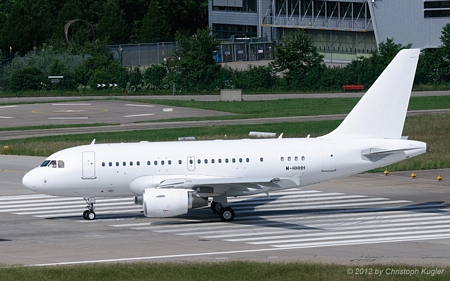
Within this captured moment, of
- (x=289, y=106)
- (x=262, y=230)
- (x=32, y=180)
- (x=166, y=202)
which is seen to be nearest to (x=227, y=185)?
(x=262, y=230)

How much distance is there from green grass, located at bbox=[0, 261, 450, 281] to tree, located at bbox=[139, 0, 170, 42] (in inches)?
4605

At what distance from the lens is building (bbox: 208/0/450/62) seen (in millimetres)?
109312

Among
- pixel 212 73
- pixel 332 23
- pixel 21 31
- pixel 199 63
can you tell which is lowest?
pixel 212 73

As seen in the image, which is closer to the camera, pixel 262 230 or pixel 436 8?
pixel 262 230

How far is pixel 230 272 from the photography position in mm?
24453

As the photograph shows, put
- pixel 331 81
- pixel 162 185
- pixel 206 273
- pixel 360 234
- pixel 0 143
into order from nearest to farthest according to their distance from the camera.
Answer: pixel 206 273 < pixel 360 234 < pixel 162 185 < pixel 0 143 < pixel 331 81

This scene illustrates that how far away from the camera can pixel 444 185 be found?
43.8 meters

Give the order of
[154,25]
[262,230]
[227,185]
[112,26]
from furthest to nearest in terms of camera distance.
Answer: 1. [154,25]
2. [112,26]
3. [227,185]
4. [262,230]

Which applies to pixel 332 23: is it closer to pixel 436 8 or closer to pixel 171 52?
pixel 436 8

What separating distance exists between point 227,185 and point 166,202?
2701 mm

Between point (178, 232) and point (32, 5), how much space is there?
11832 cm

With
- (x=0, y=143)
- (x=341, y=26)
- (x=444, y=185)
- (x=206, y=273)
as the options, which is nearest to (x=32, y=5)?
(x=341, y=26)

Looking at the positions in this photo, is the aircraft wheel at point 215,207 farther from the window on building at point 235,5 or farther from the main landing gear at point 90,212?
the window on building at point 235,5

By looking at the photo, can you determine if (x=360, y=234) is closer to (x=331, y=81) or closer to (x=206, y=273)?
(x=206, y=273)
